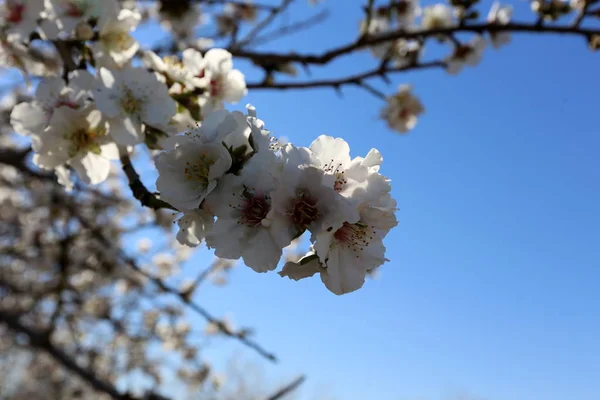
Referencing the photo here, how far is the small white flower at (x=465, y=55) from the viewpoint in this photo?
3.29 metres

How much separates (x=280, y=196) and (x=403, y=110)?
2.99m

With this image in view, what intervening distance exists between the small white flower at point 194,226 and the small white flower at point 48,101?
578mm

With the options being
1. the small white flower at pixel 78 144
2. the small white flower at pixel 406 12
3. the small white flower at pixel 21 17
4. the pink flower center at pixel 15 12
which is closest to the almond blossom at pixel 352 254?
the small white flower at pixel 78 144

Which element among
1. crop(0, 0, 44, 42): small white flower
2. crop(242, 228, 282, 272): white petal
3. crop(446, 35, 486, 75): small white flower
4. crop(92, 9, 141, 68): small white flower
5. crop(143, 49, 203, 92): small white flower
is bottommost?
crop(242, 228, 282, 272): white petal

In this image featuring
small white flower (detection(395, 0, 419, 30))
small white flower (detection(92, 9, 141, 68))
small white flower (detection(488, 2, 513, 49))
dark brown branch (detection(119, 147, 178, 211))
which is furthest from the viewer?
small white flower (detection(395, 0, 419, 30))

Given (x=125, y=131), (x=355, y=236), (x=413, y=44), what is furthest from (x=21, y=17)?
(x=413, y=44)

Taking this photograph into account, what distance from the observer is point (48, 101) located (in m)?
1.38

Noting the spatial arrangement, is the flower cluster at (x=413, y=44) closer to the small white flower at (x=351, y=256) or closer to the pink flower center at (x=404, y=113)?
the pink flower center at (x=404, y=113)

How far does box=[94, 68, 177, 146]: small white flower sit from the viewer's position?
127 cm

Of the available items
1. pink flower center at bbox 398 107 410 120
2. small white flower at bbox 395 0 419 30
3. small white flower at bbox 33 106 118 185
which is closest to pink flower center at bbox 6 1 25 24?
small white flower at bbox 33 106 118 185

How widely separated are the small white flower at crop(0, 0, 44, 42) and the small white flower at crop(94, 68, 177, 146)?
1.98 ft

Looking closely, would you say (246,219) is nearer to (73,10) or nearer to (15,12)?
(73,10)

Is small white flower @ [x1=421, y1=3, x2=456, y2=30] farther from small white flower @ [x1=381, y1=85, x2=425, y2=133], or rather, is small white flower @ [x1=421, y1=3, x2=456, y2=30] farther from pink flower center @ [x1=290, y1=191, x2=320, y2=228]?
pink flower center @ [x1=290, y1=191, x2=320, y2=228]

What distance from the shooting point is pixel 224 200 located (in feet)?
2.80
